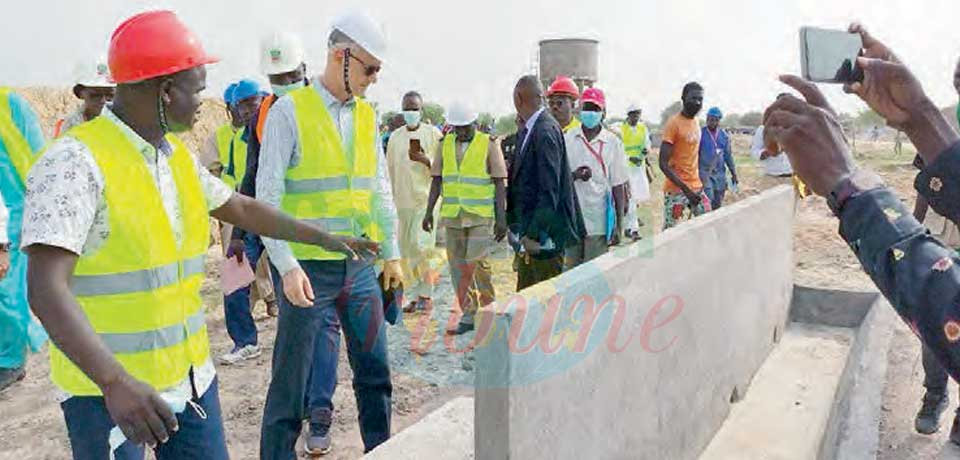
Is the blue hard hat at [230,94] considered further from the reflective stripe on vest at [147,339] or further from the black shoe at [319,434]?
the reflective stripe on vest at [147,339]

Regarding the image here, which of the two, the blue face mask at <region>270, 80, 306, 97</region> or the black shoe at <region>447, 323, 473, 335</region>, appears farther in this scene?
the black shoe at <region>447, 323, 473, 335</region>

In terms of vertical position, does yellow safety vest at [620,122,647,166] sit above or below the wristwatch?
below

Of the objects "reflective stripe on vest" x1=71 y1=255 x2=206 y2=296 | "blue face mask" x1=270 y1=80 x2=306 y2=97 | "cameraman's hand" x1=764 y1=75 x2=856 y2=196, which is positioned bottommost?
"reflective stripe on vest" x1=71 y1=255 x2=206 y2=296

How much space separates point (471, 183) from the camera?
19.9ft

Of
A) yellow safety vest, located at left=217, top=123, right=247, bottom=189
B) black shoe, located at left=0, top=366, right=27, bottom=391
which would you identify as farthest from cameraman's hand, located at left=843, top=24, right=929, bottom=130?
black shoe, located at left=0, top=366, right=27, bottom=391

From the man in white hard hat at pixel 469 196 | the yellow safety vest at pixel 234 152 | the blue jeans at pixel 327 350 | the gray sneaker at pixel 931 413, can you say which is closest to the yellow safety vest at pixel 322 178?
the blue jeans at pixel 327 350

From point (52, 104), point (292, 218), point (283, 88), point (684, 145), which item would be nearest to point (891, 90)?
point (292, 218)

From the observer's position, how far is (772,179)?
28.7ft

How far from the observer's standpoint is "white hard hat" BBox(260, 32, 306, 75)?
4602 millimetres

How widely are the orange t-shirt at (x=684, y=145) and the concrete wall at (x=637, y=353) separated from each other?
232 centimetres

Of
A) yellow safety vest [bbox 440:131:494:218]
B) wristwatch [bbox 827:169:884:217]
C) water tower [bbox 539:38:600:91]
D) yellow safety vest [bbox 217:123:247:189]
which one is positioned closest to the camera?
wristwatch [bbox 827:169:884:217]

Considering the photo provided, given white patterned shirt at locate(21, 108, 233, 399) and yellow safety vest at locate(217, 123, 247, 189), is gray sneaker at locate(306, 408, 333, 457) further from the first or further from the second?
white patterned shirt at locate(21, 108, 233, 399)

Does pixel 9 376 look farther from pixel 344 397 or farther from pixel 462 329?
pixel 462 329

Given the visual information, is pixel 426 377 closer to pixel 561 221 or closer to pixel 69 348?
pixel 561 221
